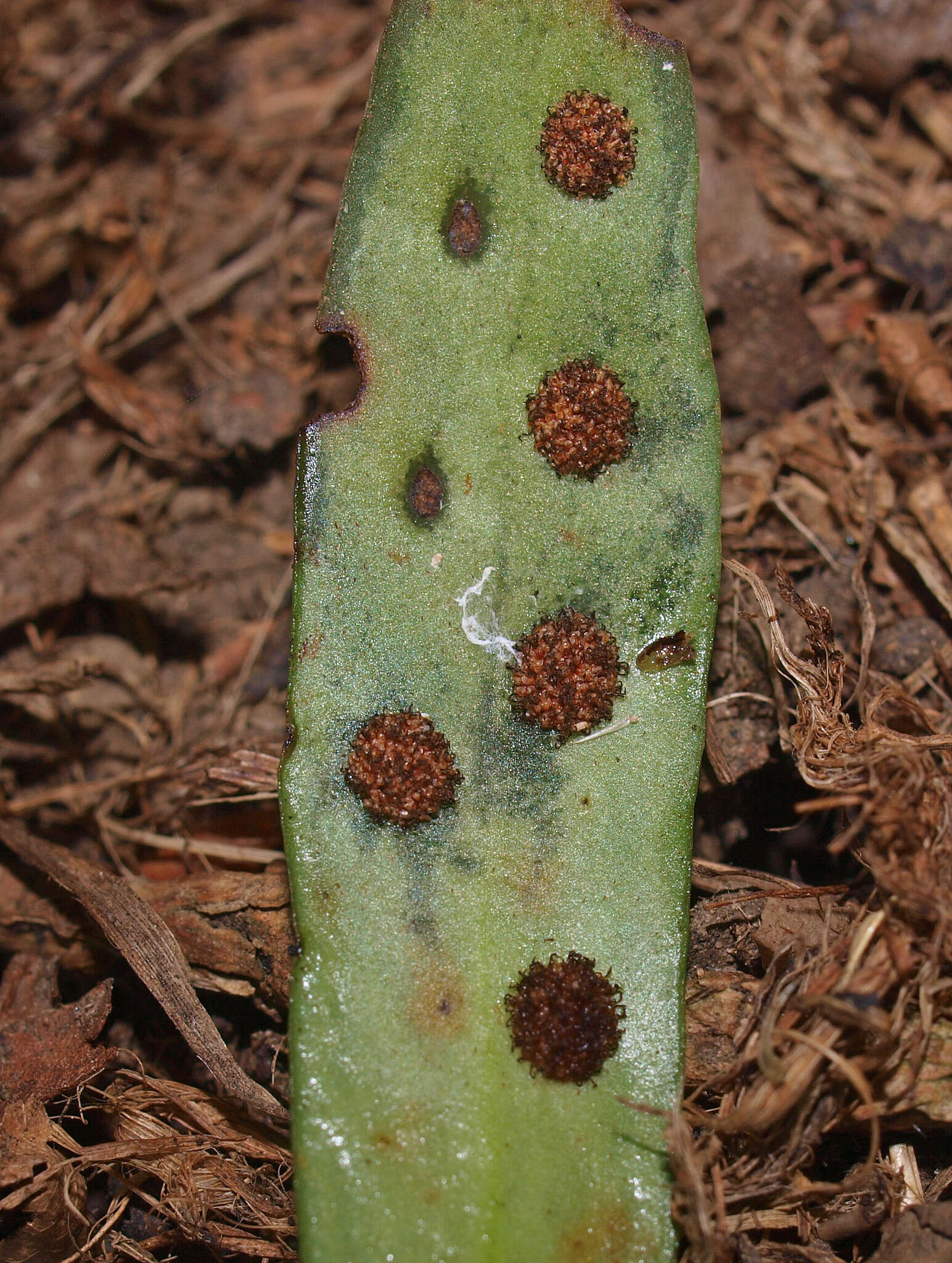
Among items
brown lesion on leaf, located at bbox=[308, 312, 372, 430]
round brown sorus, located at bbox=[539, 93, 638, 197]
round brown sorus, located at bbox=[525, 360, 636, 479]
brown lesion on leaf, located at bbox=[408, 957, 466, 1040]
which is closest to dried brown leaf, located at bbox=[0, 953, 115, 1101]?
brown lesion on leaf, located at bbox=[408, 957, 466, 1040]

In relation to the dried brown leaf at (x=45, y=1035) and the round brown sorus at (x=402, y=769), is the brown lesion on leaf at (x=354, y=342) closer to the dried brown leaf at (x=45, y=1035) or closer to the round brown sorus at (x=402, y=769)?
the round brown sorus at (x=402, y=769)

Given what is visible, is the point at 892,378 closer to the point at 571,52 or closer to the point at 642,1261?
the point at 571,52

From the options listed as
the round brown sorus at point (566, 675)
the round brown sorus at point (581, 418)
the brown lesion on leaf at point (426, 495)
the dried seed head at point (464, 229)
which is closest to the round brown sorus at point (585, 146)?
the dried seed head at point (464, 229)

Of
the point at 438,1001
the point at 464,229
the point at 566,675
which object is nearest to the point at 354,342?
the point at 464,229

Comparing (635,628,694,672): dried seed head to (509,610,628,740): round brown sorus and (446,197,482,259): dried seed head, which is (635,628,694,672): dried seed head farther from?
(446,197,482,259): dried seed head

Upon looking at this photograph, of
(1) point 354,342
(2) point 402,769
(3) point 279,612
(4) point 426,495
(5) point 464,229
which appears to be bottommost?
(3) point 279,612

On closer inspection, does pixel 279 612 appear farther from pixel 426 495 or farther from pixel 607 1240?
pixel 607 1240

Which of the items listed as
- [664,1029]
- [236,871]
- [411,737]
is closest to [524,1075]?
[664,1029]
